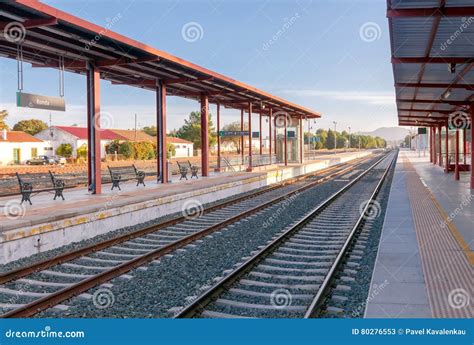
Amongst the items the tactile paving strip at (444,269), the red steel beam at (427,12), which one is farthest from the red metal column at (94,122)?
the tactile paving strip at (444,269)

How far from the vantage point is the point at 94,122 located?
14.6 meters

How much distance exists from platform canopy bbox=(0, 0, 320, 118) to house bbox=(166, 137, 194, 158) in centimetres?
5597

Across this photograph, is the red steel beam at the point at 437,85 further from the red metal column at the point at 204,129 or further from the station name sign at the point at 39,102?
the station name sign at the point at 39,102

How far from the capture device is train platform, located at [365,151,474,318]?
548 centimetres

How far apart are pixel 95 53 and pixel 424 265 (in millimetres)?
10401

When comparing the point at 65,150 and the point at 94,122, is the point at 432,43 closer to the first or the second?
the point at 94,122

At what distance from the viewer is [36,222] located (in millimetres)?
9297

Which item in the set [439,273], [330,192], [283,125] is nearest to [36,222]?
[439,273]

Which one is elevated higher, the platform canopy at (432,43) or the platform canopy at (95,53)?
the platform canopy at (95,53)

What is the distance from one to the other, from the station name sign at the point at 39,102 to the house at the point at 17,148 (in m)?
42.1

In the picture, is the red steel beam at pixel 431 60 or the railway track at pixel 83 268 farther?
the red steel beam at pixel 431 60

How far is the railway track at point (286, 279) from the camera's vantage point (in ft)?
18.8

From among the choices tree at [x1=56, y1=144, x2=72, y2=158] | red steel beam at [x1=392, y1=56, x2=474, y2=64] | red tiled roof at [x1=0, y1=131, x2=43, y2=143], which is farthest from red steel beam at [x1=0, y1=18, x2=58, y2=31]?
tree at [x1=56, y1=144, x2=72, y2=158]

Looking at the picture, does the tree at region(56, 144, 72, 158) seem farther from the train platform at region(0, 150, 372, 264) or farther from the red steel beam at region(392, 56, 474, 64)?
the red steel beam at region(392, 56, 474, 64)
